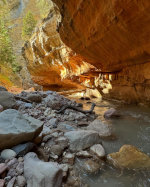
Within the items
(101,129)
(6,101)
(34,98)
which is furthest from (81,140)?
(34,98)

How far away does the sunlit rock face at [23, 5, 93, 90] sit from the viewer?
9.17 meters

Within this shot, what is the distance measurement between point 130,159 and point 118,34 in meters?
3.95

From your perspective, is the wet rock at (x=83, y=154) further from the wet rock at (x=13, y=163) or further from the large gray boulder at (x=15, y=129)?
the wet rock at (x=13, y=163)

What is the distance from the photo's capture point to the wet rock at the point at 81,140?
1.77 metres

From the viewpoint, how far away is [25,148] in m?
1.35

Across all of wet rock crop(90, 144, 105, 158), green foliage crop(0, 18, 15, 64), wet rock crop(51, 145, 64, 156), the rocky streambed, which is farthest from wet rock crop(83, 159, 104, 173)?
green foliage crop(0, 18, 15, 64)

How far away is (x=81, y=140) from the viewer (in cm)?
184

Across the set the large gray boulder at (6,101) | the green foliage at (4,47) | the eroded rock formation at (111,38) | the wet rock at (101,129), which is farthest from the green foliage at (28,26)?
the wet rock at (101,129)

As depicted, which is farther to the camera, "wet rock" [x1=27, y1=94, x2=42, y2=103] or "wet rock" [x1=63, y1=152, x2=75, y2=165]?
"wet rock" [x1=27, y1=94, x2=42, y2=103]

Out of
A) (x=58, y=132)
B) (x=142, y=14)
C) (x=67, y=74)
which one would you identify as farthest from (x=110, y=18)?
(x=67, y=74)

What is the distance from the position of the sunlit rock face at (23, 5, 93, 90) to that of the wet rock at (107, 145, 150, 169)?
24.6ft

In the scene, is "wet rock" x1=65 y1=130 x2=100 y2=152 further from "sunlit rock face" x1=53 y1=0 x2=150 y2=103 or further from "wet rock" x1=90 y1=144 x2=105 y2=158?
"sunlit rock face" x1=53 y1=0 x2=150 y2=103

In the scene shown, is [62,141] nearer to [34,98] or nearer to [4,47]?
[34,98]

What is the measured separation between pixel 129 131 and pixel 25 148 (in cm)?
248
